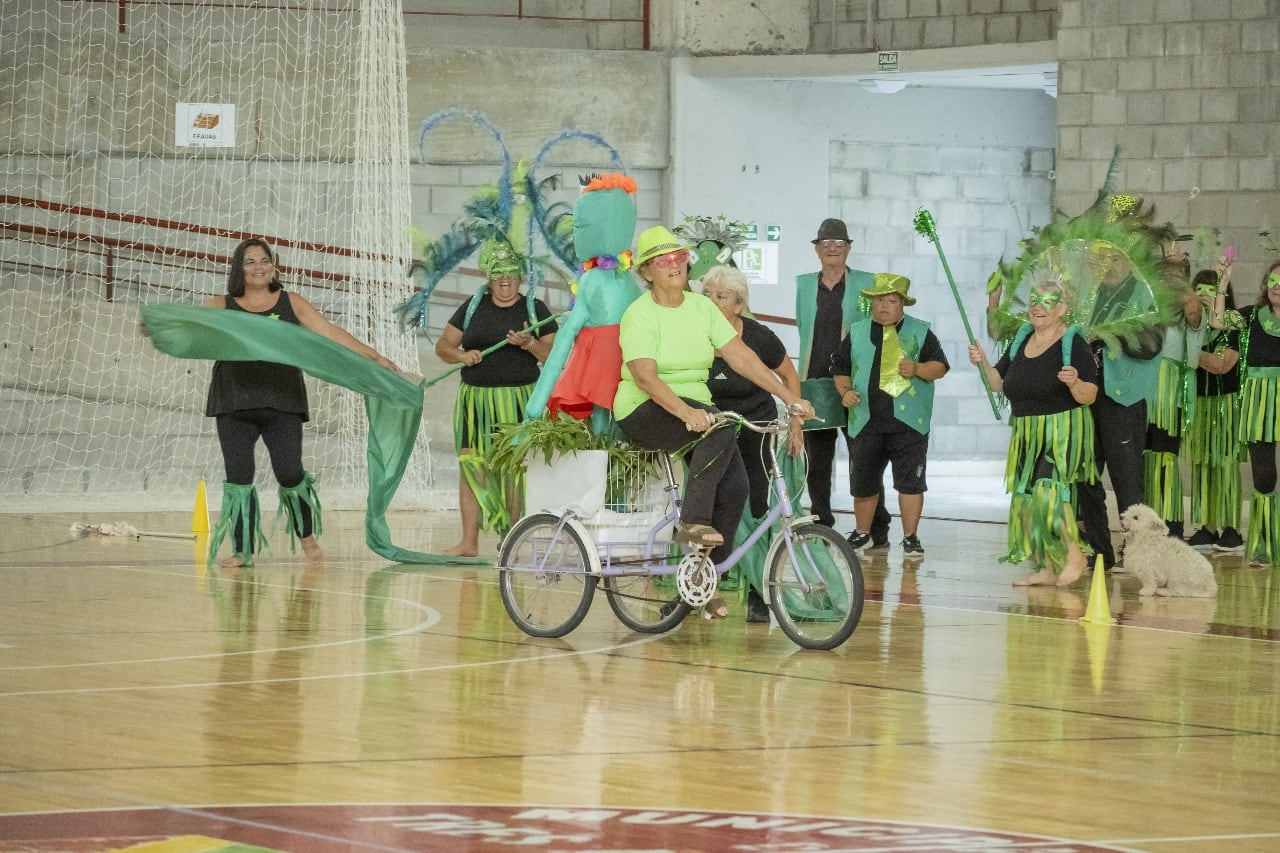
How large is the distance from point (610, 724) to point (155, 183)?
11983 mm

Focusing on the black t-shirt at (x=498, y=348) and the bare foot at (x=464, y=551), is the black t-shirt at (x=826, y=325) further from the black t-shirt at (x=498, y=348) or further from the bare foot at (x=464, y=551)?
the bare foot at (x=464, y=551)

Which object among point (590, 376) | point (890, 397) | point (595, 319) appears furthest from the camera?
point (890, 397)

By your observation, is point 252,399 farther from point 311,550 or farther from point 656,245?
point 656,245

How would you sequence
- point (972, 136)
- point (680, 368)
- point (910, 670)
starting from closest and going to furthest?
point (910, 670) → point (680, 368) → point (972, 136)

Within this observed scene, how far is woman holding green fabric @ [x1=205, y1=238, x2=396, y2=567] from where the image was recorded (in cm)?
990

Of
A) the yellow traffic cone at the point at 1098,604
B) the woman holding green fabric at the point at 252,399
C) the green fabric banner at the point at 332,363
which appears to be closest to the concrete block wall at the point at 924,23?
the green fabric banner at the point at 332,363

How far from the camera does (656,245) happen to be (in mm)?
7422

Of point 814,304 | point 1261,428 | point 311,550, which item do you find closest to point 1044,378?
point 1261,428

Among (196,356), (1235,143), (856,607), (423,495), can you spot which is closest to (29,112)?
(423,495)

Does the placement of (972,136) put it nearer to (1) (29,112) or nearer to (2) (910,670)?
(1) (29,112)

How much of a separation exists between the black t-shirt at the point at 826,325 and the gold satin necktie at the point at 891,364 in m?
0.40

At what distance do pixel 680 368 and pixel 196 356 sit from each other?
3155 millimetres

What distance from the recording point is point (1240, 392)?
11117 millimetres

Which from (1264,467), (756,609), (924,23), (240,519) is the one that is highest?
(924,23)
